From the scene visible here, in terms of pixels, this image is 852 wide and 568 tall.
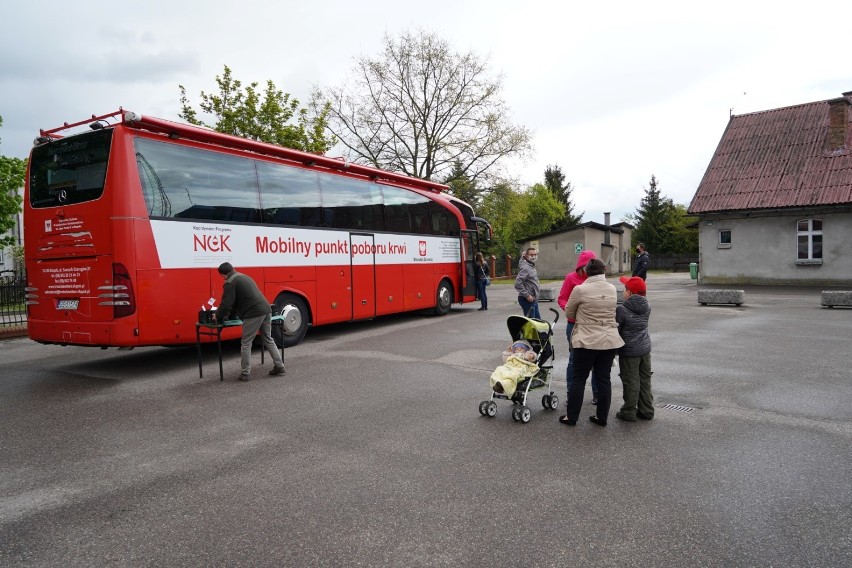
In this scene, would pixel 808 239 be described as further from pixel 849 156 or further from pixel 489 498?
pixel 489 498

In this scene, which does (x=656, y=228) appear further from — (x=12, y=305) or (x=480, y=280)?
(x=12, y=305)

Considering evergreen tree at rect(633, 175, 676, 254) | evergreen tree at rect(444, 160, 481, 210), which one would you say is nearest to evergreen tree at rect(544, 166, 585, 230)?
evergreen tree at rect(633, 175, 676, 254)

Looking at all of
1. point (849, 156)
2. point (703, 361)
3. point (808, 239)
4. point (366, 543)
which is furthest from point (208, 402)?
point (849, 156)

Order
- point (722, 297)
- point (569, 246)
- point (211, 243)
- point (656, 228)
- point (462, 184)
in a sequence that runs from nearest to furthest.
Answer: point (211, 243), point (722, 297), point (462, 184), point (569, 246), point (656, 228)

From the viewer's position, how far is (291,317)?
36.8 feet

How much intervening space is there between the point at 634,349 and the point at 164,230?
695 centimetres

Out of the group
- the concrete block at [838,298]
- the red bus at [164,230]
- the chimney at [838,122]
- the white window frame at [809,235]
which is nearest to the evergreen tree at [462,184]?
the white window frame at [809,235]

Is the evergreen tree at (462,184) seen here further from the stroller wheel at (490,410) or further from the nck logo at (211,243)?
the stroller wheel at (490,410)

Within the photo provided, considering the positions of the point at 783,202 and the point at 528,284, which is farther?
the point at 783,202

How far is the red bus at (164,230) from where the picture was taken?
829 centimetres

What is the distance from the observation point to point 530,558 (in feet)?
10.5

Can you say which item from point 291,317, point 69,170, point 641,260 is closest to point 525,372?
point 291,317

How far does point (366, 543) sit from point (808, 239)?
2762cm

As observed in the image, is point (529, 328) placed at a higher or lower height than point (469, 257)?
lower
